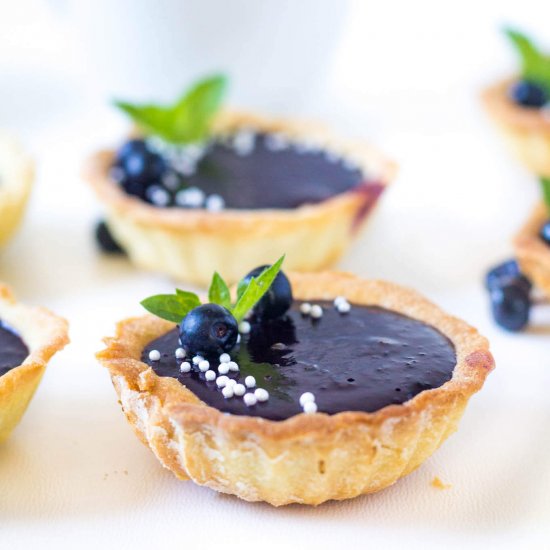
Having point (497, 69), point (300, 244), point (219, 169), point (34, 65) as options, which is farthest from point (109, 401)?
point (497, 69)

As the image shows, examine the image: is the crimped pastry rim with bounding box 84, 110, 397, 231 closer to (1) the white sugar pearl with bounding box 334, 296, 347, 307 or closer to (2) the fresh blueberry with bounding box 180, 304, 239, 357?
(1) the white sugar pearl with bounding box 334, 296, 347, 307

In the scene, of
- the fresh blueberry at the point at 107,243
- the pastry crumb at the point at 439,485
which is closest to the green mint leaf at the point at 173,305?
the pastry crumb at the point at 439,485

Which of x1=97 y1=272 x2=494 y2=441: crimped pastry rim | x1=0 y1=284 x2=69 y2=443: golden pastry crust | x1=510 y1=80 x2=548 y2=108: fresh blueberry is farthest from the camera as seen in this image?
x1=510 y1=80 x2=548 y2=108: fresh blueberry

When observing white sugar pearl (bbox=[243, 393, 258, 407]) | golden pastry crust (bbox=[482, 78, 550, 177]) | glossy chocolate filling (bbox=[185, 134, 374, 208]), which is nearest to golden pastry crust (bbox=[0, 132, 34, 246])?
glossy chocolate filling (bbox=[185, 134, 374, 208])

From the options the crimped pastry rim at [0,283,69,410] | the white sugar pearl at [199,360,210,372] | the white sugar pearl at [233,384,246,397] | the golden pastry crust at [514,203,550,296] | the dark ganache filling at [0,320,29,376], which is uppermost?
the golden pastry crust at [514,203,550,296]

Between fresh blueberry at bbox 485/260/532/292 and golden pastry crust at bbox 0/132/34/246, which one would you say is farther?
golden pastry crust at bbox 0/132/34/246

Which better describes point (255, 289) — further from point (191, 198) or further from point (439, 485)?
point (191, 198)

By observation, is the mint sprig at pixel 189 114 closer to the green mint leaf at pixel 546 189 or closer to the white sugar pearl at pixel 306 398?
the green mint leaf at pixel 546 189

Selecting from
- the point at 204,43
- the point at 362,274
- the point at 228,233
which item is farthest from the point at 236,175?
the point at 204,43
